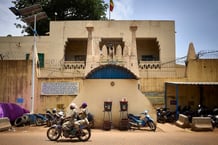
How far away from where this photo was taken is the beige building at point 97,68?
610 inches

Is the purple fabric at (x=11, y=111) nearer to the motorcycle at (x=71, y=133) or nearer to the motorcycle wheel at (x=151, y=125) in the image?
the motorcycle at (x=71, y=133)

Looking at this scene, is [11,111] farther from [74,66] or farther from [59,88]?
[74,66]

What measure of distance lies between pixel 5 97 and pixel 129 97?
28.1 feet

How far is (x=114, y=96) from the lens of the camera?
50.8 feet

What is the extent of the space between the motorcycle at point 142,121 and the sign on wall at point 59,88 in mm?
4990

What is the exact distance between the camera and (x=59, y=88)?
18.2 metres

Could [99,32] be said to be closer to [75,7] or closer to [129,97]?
[129,97]


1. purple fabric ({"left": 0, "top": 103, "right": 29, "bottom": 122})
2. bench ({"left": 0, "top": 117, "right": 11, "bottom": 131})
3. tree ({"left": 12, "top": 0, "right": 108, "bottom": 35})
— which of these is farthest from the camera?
tree ({"left": 12, "top": 0, "right": 108, "bottom": 35})

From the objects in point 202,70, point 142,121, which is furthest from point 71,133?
point 202,70

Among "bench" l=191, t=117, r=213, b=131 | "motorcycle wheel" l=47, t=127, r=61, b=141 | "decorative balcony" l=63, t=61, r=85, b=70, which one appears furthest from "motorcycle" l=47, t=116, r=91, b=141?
"decorative balcony" l=63, t=61, r=85, b=70

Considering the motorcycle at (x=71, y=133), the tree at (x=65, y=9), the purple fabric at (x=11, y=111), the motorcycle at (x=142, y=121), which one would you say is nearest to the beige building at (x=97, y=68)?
the motorcycle at (x=142, y=121)

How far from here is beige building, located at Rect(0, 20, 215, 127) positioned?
50.9 ft

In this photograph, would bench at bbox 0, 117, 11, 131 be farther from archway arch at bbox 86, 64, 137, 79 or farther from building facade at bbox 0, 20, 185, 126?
archway arch at bbox 86, 64, 137, 79

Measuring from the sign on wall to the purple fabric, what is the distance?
1972 millimetres
